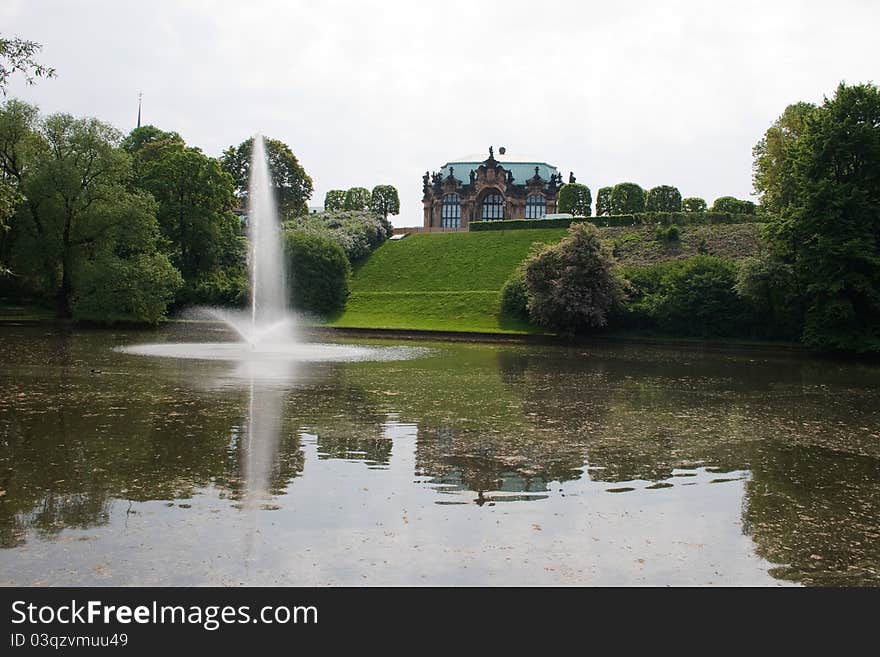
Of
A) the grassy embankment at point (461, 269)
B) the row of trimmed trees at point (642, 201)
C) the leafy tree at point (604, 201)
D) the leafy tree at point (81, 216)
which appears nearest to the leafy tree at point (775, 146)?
the grassy embankment at point (461, 269)

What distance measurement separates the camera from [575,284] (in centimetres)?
4350

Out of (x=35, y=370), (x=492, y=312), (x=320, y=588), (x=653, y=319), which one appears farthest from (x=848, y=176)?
(x=320, y=588)

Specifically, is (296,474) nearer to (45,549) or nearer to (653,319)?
(45,549)

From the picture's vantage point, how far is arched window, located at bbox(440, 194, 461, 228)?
94.3 metres

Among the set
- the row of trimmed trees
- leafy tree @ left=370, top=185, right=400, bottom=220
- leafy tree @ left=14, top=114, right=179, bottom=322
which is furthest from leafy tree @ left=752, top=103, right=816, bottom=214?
leafy tree @ left=370, top=185, right=400, bottom=220

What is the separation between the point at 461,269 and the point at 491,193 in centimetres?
2955

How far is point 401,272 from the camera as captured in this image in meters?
67.1

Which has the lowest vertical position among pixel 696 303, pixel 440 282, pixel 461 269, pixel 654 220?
pixel 696 303

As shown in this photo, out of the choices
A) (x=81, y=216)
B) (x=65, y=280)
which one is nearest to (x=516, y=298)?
(x=81, y=216)

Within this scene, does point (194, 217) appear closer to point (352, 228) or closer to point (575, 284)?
point (352, 228)

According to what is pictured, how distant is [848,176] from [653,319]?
12471mm

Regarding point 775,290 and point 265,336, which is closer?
point 775,290

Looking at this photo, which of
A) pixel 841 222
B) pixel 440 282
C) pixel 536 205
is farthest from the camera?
pixel 536 205

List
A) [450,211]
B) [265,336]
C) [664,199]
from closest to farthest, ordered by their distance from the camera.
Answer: [265,336]
[664,199]
[450,211]
